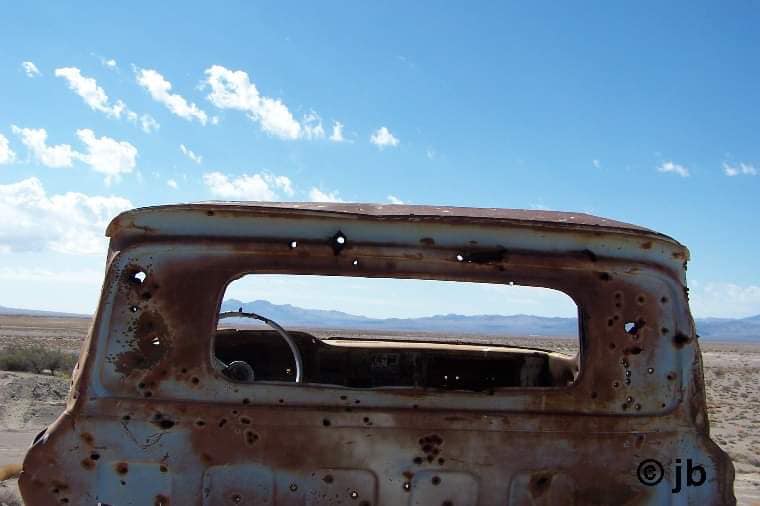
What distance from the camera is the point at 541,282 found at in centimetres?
252

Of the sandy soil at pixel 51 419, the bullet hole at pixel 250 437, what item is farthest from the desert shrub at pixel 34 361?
the bullet hole at pixel 250 437

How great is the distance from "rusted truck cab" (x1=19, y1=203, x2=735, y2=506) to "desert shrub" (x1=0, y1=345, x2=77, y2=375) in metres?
18.5

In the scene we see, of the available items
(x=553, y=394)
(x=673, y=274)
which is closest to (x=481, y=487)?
(x=553, y=394)

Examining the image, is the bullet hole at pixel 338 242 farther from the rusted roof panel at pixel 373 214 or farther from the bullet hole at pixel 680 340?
the bullet hole at pixel 680 340

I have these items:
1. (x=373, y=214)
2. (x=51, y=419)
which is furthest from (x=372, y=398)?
(x=51, y=419)

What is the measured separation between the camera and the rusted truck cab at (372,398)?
2295 mm

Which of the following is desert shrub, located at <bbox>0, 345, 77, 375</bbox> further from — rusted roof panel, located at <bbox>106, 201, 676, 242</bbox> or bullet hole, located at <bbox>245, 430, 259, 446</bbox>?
bullet hole, located at <bbox>245, 430, 259, 446</bbox>

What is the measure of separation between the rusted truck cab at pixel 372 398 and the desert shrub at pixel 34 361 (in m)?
18.5

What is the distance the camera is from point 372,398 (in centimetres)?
237

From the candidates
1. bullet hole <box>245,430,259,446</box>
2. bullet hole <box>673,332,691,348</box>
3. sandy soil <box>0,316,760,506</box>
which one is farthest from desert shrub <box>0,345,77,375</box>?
bullet hole <box>673,332,691,348</box>

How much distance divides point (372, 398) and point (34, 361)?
1946 centimetres

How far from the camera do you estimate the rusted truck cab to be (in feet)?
7.53

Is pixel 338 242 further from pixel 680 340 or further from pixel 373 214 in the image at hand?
pixel 680 340

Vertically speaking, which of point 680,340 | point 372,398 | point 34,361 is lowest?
point 34,361
